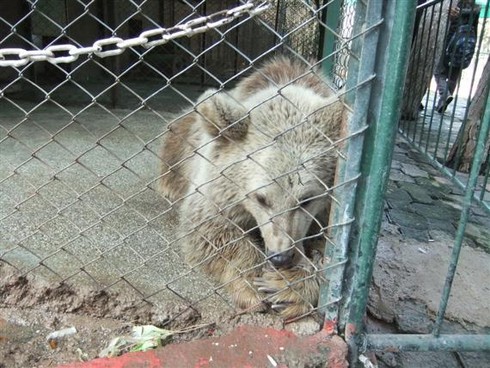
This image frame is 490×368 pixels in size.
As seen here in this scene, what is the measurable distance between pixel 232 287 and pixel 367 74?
49.4 inches

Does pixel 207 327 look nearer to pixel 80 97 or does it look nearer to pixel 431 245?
pixel 431 245

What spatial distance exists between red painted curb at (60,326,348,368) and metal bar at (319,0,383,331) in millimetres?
109

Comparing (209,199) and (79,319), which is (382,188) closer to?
(209,199)

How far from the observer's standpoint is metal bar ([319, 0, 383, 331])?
1.46m

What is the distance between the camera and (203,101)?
2057mm

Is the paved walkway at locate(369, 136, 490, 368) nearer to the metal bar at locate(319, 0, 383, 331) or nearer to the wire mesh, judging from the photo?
the wire mesh

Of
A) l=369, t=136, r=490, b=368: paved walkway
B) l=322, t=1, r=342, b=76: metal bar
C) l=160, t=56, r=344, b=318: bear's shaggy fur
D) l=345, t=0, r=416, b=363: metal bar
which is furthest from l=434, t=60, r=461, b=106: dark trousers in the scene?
l=345, t=0, r=416, b=363: metal bar

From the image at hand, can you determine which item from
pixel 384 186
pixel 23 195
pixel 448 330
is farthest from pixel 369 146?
pixel 23 195

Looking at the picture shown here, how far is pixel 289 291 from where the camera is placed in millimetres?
2135

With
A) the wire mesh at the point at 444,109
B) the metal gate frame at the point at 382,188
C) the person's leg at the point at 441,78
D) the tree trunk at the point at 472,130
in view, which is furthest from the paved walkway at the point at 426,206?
the metal gate frame at the point at 382,188

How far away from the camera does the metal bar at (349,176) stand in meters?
1.46

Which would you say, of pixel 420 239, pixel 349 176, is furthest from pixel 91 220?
pixel 420 239

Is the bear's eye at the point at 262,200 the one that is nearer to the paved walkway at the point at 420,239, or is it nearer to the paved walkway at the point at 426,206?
the paved walkway at the point at 420,239

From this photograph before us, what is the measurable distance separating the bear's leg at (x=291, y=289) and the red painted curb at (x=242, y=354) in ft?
0.56
